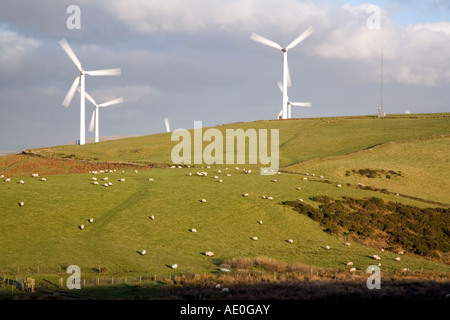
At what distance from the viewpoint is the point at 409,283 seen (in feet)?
115

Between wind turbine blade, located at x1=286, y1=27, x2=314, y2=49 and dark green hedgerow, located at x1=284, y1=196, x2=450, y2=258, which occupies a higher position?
wind turbine blade, located at x1=286, y1=27, x2=314, y2=49

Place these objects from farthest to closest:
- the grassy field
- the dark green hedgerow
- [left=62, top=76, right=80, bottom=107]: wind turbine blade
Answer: [left=62, top=76, right=80, bottom=107]: wind turbine blade
the dark green hedgerow
the grassy field

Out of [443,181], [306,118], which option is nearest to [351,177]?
[443,181]

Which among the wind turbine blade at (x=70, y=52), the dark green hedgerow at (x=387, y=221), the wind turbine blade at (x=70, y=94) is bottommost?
the dark green hedgerow at (x=387, y=221)

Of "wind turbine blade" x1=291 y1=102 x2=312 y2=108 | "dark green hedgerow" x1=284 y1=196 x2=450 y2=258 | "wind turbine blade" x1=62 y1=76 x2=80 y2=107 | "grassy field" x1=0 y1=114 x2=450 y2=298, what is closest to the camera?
"grassy field" x1=0 y1=114 x2=450 y2=298

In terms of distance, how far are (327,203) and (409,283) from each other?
27492mm

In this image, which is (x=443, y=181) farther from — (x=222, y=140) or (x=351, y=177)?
(x=222, y=140)

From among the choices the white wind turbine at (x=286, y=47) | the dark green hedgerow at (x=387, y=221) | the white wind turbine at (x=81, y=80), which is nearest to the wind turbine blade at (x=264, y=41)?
the white wind turbine at (x=286, y=47)

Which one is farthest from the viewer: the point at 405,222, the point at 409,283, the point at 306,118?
the point at 306,118

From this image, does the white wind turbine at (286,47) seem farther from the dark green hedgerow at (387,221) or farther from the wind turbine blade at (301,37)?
the dark green hedgerow at (387,221)

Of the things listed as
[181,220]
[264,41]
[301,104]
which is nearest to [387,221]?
[181,220]

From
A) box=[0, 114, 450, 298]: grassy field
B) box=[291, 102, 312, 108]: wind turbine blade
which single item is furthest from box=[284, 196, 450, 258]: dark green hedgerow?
box=[291, 102, 312, 108]: wind turbine blade

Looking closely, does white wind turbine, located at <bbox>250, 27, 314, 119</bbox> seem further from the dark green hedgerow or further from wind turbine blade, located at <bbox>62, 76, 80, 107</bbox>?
the dark green hedgerow

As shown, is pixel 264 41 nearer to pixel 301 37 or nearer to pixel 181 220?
pixel 301 37
